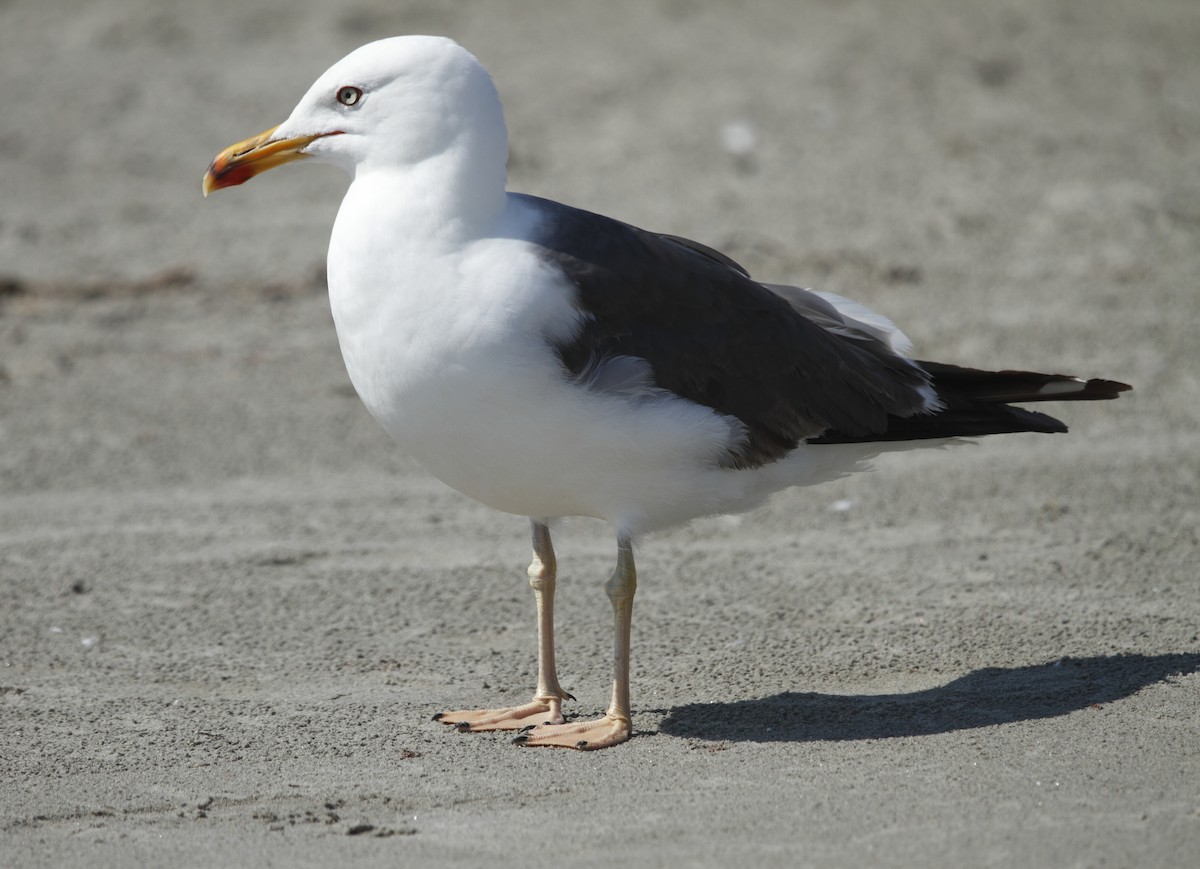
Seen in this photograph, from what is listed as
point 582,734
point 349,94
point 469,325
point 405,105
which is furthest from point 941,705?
point 349,94

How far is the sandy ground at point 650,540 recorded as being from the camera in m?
4.22

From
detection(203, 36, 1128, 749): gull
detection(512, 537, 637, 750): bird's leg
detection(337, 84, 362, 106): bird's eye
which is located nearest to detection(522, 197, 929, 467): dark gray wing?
detection(203, 36, 1128, 749): gull

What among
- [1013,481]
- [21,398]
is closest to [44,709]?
[21,398]

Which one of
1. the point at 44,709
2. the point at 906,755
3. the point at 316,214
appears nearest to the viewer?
the point at 906,755

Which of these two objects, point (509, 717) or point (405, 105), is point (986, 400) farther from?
point (405, 105)

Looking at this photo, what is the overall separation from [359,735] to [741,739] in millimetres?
1242

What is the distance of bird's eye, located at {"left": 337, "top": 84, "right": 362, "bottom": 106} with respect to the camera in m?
4.57

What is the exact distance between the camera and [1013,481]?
285 inches

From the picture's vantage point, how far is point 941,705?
4918 mm

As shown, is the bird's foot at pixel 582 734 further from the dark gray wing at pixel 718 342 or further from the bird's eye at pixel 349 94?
the bird's eye at pixel 349 94

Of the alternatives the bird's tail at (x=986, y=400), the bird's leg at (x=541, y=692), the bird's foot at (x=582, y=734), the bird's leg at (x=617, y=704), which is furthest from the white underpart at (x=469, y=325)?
the bird's tail at (x=986, y=400)

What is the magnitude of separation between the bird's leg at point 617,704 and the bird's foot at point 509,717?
58mm

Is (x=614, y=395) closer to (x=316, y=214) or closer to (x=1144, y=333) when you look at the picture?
(x=1144, y=333)

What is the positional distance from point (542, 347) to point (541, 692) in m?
1.34
